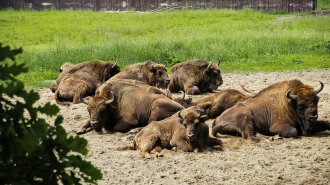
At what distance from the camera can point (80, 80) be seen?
15273 mm

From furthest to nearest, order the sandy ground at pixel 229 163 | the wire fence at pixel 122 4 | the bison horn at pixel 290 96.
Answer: the wire fence at pixel 122 4, the bison horn at pixel 290 96, the sandy ground at pixel 229 163

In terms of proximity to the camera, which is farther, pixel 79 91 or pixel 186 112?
pixel 79 91

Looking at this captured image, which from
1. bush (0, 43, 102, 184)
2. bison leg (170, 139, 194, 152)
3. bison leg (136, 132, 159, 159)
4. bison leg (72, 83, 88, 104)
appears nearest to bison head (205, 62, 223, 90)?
bison leg (72, 83, 88, 104)

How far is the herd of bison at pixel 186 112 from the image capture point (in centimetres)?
980

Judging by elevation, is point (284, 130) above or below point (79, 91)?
below

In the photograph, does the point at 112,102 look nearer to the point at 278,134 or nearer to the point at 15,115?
the point at 278,134

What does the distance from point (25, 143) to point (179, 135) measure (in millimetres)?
7083

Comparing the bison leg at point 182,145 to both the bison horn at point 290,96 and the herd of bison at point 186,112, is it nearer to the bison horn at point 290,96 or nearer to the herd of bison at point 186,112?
the herd of bison at point 186,112

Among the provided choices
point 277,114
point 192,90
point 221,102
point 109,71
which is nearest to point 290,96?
point 277,114

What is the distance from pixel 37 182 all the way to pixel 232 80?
46.8ft

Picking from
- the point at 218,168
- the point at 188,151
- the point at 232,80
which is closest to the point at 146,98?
the point at 188,151

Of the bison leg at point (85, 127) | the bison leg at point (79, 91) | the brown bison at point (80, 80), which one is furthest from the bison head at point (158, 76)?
the bison leg at point (85, 127)

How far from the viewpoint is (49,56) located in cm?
2072

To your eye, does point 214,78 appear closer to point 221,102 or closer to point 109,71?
point 109,71
